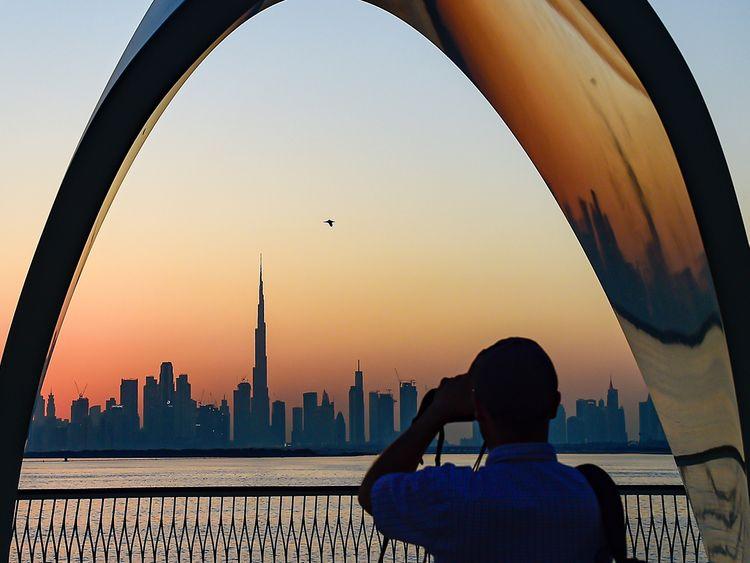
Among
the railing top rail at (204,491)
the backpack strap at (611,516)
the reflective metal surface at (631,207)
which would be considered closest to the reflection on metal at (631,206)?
the reflective metal surface at (631,207)

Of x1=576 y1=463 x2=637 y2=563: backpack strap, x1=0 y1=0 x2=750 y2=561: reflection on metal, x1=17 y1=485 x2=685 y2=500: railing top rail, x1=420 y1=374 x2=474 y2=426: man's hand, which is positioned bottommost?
x1=576 y1=463 x2=637 y2=563: backpack strap

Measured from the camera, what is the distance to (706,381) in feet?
16.5

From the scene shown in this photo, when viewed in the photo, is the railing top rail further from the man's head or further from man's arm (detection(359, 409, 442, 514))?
the man's head

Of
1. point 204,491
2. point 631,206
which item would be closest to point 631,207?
point 631,206

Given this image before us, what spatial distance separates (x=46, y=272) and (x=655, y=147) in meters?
2.90

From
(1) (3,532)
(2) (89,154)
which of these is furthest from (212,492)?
(2) (89,154)

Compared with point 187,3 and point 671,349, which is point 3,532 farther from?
point 671,349

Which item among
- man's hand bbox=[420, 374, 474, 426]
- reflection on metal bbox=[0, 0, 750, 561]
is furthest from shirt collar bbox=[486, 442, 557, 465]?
reflection on metal bbox=[0, 0, 750, 561]

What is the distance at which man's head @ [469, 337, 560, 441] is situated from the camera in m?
2.13

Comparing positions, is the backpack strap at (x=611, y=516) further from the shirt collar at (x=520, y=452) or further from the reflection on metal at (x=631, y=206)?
the reflection on metal at (x=631, y=206)

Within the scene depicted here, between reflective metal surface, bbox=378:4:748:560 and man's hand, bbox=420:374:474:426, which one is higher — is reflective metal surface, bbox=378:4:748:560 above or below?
above

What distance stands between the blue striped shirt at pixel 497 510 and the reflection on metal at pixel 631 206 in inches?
105

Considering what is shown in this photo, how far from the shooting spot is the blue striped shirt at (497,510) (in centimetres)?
211

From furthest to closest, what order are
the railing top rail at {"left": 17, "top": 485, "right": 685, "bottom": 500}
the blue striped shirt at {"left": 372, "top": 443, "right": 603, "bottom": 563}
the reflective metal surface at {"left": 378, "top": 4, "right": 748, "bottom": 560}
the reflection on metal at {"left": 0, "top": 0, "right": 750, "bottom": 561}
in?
1. the railing top rail at {"left": 17, "top": 485, "right": 685, "bottom": 500}
2. the reflective metal surface at {"left": 378, "top": 4, "right": 748, "bottom": 560}
3. the reflection on metal at {"left": 0, "top": 0, "right": 750, "bottom": 561}
4. the blue striped shirt at {"left": 372, "top": 443, "right": 603, "bottom": 563}
